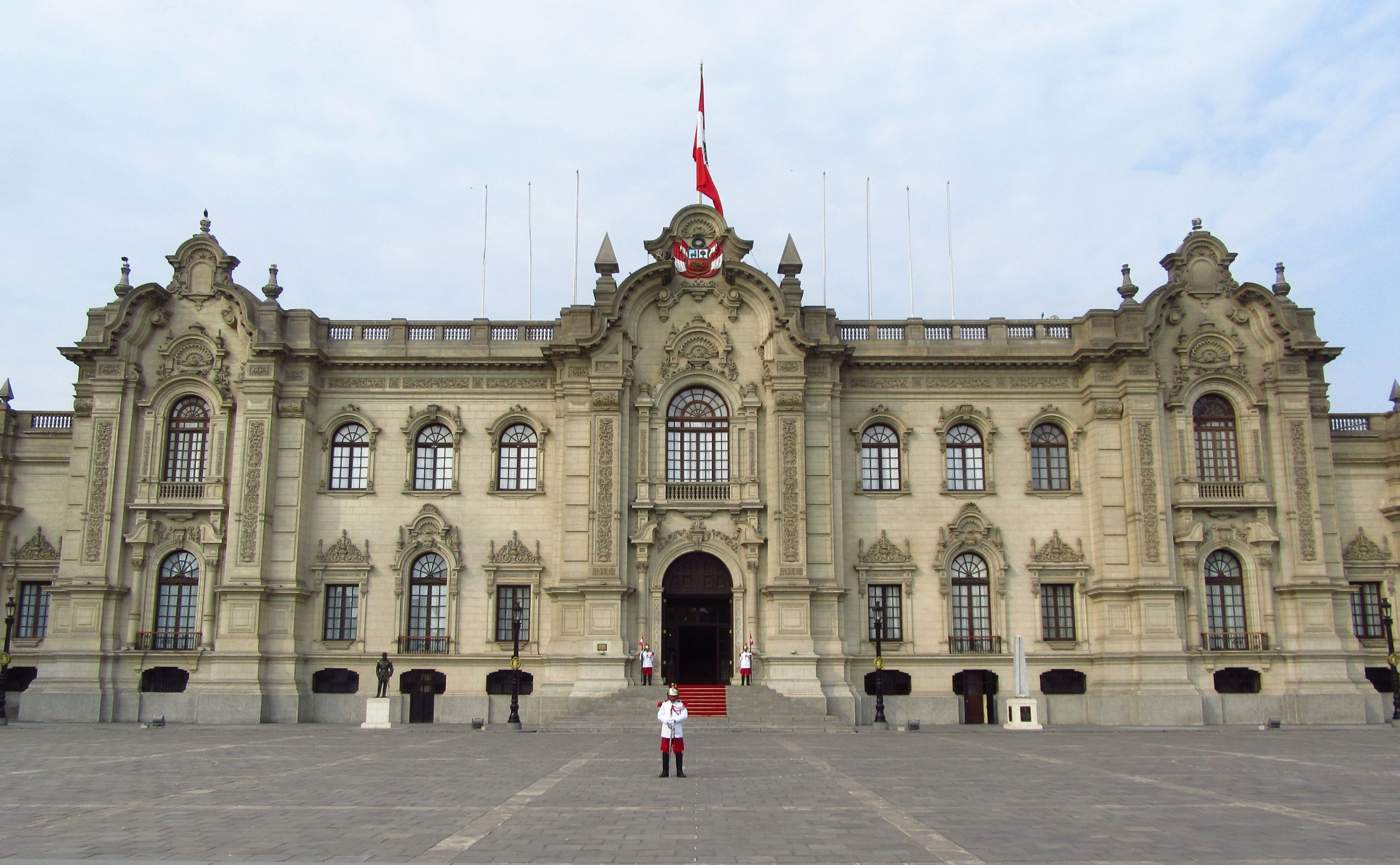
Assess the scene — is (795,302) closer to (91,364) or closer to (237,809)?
(91,364)

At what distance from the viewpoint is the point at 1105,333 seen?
3950 cm

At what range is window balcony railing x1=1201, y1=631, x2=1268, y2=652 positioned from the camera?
123 feet

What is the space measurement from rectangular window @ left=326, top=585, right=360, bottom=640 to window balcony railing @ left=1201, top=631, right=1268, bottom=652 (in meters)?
27.7

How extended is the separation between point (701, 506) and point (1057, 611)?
40.7 ft

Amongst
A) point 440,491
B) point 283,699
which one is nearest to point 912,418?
point 440,491

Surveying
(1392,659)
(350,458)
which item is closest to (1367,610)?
(1392,659)

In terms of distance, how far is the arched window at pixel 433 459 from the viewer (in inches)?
1563

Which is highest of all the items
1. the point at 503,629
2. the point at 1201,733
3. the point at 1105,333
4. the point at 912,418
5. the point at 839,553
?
the point at 1105,333

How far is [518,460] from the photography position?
39.8 metres

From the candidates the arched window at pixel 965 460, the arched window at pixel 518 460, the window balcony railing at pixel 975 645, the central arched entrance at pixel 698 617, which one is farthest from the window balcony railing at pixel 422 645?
the arched window at pixel 965 460

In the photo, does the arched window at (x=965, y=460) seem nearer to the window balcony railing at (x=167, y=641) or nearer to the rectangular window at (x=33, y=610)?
the window balcony railing at (x=167, y=641)

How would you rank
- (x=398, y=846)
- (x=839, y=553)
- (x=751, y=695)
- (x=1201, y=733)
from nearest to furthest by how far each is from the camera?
(x=398, y=846) < (x=1201, y=733) < (x=751, y=695) < (x=839, y=553)

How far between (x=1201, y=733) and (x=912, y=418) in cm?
1345

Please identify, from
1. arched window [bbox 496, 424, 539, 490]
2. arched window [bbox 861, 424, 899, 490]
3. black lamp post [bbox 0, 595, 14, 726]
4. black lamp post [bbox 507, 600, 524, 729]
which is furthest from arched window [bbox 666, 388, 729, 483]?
black lamp post [bbox 0, 595, 14, 726]
